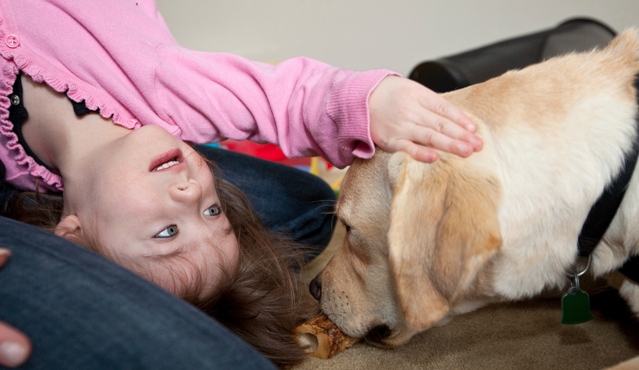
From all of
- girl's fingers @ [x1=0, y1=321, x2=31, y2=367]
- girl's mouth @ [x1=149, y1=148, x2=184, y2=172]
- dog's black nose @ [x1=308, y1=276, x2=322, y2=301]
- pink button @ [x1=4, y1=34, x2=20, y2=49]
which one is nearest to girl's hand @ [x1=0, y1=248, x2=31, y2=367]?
girl's fingers @ [x1=0, y1=321, x2=31, y2=367]

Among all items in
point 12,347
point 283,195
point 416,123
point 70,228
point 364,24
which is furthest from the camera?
point 364,24

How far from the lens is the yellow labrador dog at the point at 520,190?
106cm

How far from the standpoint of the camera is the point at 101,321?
0.95m

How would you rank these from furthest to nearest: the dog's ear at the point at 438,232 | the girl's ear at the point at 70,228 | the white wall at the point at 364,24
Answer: the white wall at the point at 364,24
the girl's ear at the point at 70,228
the dog's ear at the point at 438,232

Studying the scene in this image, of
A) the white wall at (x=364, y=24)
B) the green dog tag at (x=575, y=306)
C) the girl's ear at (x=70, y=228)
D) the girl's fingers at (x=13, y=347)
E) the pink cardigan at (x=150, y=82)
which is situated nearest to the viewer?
the girl's fingers at (x=13, y=347)

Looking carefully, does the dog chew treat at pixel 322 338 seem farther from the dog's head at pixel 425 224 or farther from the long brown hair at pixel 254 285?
the dog's head at pixel 425 224

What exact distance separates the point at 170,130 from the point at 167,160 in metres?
0.23

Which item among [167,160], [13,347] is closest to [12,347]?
[13,347]

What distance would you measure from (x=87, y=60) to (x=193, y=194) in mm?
597

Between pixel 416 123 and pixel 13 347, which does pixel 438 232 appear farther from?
pixel 13 347

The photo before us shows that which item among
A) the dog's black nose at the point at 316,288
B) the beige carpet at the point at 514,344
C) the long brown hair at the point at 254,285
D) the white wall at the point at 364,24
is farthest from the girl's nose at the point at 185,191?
the white wall at the point at 364,24

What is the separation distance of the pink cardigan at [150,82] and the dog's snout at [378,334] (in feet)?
1.58

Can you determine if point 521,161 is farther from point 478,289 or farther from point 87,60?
point 87,60

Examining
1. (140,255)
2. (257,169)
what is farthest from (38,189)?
(257,169)
